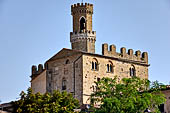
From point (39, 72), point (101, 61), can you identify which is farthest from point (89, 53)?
point (39, 72)

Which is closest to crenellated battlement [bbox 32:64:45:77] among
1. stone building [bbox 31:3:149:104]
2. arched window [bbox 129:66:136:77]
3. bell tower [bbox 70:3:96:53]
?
stone building [bbox 31:3:149:104]

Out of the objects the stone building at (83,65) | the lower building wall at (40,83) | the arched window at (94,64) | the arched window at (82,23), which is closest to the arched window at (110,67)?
the stone building at (83,65)

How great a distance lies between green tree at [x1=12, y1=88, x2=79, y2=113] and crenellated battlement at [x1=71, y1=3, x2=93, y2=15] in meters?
26.6

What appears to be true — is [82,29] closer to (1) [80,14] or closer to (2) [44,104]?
(1) [80,14]

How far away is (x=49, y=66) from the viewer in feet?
264

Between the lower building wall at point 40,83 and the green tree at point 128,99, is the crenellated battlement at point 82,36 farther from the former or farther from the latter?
the green tree at point 128,99

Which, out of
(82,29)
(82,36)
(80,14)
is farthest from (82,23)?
(82,36)

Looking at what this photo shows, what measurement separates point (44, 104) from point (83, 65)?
20805 millimetres

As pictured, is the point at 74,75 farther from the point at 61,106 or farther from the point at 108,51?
the point at 61,106

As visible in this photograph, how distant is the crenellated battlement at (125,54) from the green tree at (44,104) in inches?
870

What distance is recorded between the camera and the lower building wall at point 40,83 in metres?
80.5

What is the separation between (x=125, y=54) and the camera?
267ft

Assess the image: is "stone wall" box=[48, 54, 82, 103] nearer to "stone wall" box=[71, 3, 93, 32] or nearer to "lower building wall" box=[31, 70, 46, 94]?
"lower building wall" box=[31, 70, 46, 94]

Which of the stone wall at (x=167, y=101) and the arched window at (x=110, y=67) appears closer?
the stone wall at (x=167, y=101)
